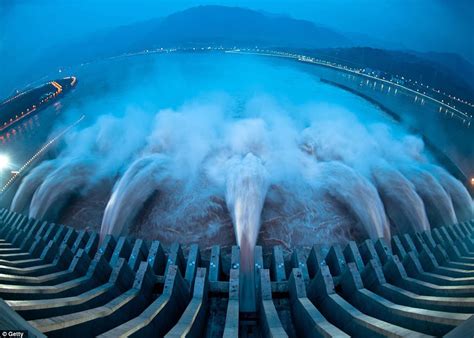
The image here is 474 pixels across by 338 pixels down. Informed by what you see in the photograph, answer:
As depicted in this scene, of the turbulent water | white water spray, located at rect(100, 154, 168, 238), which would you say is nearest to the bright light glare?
the turbulent water

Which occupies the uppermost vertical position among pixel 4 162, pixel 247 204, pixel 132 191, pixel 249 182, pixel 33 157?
pixel 33 157

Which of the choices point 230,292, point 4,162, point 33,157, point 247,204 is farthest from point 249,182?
point 4,162

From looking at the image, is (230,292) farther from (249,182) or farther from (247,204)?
(249,182)

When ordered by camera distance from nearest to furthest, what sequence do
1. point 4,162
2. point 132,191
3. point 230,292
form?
point 230,292 < point 132,191 < point 4,162

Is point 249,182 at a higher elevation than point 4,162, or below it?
below

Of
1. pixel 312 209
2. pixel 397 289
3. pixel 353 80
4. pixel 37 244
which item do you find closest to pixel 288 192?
pixel 312 209

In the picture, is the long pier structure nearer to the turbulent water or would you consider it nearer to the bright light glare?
the turbulent water

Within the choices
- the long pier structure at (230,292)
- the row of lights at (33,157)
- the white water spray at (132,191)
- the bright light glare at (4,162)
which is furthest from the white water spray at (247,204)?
the bright light glare at (4,162)

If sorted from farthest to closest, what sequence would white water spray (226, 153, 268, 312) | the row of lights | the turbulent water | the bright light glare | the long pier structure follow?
the bright light glare
the row of lights
the turbulent water
white water spray (226, 153, 268, 312)
the long pier structure
